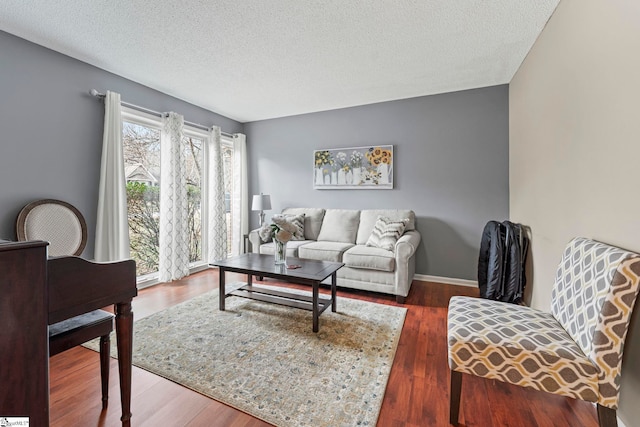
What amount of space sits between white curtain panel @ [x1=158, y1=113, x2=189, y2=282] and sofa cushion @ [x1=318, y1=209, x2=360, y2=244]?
6.30ft

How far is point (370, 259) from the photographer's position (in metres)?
3.13

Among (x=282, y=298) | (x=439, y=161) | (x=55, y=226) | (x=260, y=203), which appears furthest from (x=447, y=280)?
(x=55, y=226)

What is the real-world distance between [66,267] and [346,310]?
223 cm

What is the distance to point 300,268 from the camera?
2633mm

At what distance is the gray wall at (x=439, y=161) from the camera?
3443 mm

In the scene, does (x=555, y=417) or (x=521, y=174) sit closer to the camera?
(x=555, y=417)

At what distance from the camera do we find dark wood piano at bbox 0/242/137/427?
81cm

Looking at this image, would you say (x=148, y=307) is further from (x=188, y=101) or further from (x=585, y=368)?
(x=585, y=368)

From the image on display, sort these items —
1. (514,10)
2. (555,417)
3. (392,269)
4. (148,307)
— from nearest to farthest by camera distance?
1. (555,417)
2. (514,10)
3. (148,307)
4. (392,269)

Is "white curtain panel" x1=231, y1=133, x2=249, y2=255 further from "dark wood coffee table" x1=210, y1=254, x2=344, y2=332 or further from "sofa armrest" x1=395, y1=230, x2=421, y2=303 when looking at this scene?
"sofa armrest" x1=395, y1=230, x2=421, y2=303

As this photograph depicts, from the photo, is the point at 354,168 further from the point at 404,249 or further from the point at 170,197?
the point at 170,197

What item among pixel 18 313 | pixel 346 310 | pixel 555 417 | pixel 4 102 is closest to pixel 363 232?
pixel 346 310

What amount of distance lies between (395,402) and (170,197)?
3334 mm

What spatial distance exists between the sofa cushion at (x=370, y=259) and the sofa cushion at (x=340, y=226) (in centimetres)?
59
